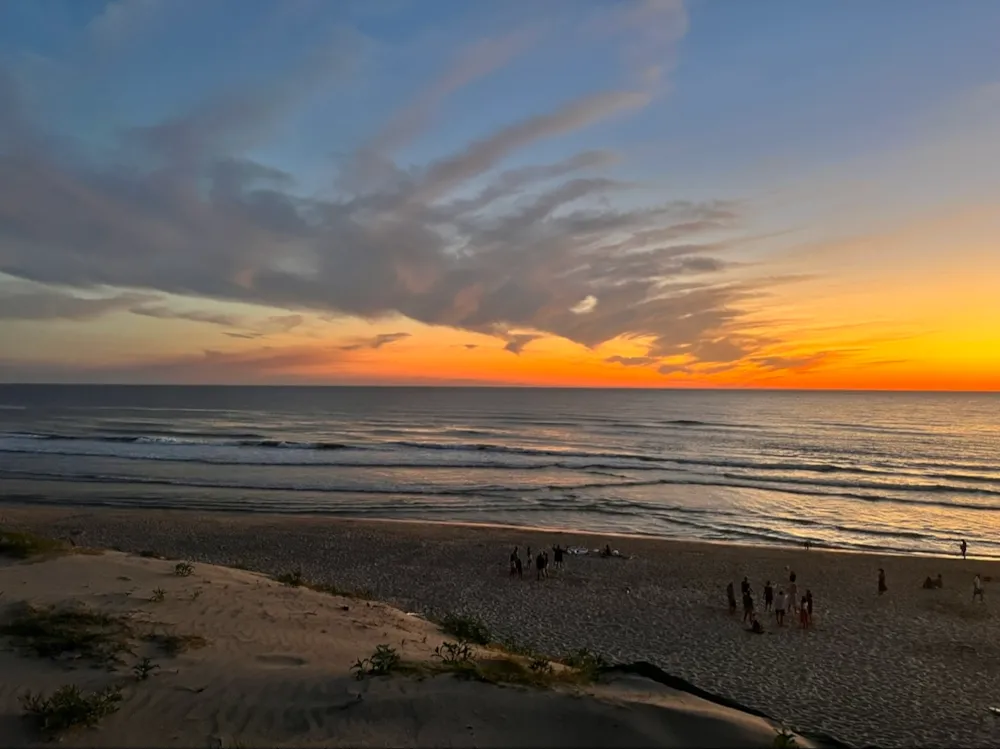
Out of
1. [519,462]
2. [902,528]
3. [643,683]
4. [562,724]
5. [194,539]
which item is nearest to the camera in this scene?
[562,724]

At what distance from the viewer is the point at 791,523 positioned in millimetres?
31703

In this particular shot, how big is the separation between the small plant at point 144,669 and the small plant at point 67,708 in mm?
611

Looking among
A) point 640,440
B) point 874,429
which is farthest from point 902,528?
point 874,429

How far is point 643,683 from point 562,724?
1.59m

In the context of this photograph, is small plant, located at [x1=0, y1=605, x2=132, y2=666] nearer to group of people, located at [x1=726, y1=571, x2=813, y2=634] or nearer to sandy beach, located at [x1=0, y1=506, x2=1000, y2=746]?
sandy beach, located at [x1=0, y1=506, x2=1000, y2=746]

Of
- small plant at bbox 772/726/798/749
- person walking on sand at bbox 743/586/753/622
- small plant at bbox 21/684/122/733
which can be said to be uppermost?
small plant at bbox 772/726/798/749

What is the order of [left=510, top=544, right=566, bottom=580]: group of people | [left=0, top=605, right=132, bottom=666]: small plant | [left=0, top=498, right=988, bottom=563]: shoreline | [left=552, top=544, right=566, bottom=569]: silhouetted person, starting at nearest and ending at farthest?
[left=0, top=605, right=132, bottom=666]: small plant, [left=510, top=544, right=566, bottom=580]: group of people, [left=552, top=544, right=566, bottom=569]: silhouetted person, [left=0, top=498, right=988, bottom=563]: shoreline

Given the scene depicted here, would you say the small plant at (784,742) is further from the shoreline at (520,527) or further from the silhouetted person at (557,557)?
the shoreline at (520,527)

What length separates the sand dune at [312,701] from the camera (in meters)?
5.95

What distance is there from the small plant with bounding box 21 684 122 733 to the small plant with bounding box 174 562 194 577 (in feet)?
21.1

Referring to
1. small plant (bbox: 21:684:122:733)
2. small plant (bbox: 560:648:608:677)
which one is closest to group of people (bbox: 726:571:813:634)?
small plant (bbox: 560:648:608:677)

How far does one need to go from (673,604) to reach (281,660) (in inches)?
495

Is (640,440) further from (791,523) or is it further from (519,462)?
(791,523)

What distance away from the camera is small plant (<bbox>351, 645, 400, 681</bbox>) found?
7422 millimetres
